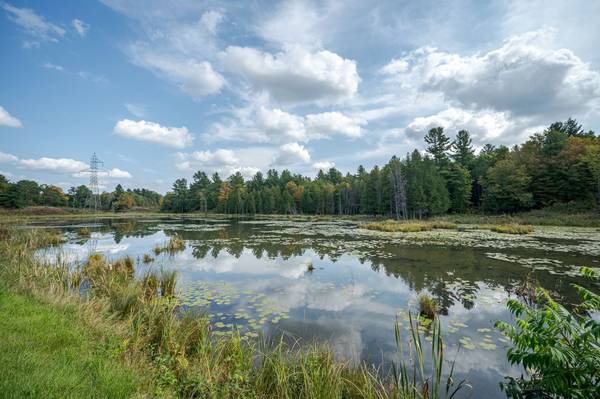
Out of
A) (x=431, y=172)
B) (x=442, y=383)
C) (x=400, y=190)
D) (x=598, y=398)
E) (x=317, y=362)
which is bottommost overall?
(x=442, y=383)

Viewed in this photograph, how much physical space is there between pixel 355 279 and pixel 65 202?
4388 inches

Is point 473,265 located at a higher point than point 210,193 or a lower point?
lower

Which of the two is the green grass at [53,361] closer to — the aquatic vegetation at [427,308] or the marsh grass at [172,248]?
the aquatic vegetation at [427,308]

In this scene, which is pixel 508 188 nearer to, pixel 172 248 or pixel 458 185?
pixel 458 185

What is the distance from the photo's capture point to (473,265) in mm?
12305

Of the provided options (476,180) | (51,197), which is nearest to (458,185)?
(476,180)

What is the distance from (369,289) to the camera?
30.1 ft

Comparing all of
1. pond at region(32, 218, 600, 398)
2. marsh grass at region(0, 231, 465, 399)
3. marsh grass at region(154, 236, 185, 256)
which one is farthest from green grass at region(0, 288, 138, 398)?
marsh grass at region(154, 236, 185, 256)

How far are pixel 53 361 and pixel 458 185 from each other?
57.4 metres

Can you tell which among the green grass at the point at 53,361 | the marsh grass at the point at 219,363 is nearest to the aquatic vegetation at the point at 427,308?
the marsh grass at the point at 219,363

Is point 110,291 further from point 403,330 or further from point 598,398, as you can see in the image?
point 598,398

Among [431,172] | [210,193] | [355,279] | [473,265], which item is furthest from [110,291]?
[210,193]

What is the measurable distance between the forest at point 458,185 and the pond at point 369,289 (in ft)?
105

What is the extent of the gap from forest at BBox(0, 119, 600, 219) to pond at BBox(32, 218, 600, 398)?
1262 inches
